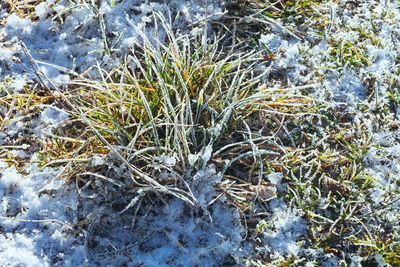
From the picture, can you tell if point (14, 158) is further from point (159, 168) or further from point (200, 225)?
point (200, 225)

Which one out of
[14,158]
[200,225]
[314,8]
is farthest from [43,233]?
[314,8]

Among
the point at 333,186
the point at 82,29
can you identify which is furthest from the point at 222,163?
the point at 82,29

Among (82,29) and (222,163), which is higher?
(82,29)

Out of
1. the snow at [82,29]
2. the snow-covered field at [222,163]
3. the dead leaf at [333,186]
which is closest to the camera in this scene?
the snow-covered field at [222,163]

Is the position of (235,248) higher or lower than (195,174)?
lower

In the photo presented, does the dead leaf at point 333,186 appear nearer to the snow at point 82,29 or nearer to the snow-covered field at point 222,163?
the snow-covered field at point 222,163

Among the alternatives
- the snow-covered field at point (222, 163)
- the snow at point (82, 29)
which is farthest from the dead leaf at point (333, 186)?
the snow at point (82, 29)

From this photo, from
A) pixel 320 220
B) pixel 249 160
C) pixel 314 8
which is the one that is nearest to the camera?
pixel 320 220

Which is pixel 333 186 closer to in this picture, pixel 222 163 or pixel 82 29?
pixel 222 163
